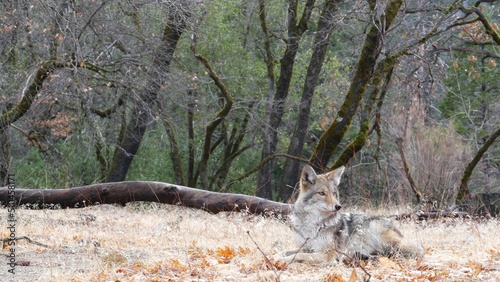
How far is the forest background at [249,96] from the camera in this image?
1530 centimetres

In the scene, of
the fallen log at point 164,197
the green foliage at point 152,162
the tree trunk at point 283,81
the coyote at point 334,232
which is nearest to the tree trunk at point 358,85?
the fallen log at point 164,197

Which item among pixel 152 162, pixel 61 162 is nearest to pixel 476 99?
pixel 152 162

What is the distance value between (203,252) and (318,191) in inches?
66.6

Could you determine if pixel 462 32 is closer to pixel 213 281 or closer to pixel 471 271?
pixel 471 271

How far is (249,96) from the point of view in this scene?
25.5m

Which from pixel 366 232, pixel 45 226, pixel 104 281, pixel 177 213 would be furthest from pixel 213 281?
pixel 177 213

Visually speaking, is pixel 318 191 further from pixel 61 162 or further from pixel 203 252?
pixel 61 162

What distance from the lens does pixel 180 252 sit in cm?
857

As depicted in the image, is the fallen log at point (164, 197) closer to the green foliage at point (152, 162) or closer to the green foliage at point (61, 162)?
the green foliage at point (61, 162)

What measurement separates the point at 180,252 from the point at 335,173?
2.23 metres

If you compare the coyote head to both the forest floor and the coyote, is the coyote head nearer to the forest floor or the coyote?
the coyote

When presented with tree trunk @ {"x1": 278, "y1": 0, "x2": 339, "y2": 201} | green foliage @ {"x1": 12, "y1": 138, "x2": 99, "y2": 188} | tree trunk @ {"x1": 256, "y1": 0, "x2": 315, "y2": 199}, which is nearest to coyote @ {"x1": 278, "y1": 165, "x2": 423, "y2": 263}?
tree trunk @ {"x1": 278, "y1": 0, "x2": 339, "y2": 201}

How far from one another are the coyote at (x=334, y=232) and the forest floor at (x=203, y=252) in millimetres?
201

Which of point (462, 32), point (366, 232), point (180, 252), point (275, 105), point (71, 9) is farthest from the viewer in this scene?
→ point (275, 105)
